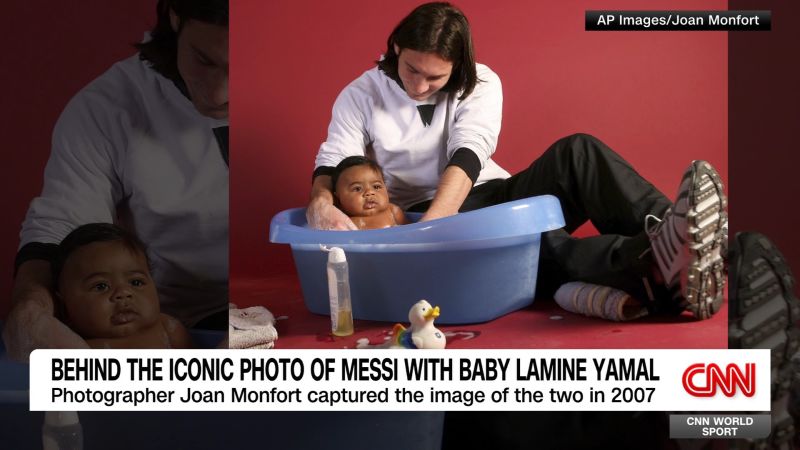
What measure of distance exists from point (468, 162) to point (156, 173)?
0.69 m

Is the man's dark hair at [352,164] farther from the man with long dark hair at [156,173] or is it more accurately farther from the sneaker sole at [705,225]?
the sneaker sole at [705,225]

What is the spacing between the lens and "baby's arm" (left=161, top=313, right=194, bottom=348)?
3.40ft

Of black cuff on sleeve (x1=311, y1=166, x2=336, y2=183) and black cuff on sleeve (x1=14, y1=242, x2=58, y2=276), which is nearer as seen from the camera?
black cuff on sleeve (x1=14, y1=242, x2=58, y2=276)

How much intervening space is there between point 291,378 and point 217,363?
0.11 meters

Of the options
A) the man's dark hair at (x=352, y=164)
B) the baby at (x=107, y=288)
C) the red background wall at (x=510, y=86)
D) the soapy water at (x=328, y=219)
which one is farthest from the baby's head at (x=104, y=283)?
the red background wall at (x=510, y=86)

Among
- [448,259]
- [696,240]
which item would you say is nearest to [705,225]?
[696,240]

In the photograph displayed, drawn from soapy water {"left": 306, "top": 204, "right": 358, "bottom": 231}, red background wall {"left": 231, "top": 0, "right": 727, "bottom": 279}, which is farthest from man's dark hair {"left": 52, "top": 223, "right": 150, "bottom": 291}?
red background wall {"left": 231, "top": 0, "right": 727, "bottom": 279}

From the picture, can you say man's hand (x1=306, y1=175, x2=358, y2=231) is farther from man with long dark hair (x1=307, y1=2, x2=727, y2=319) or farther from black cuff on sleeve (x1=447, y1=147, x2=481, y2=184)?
black cuff on sleeve (x1=447, y1=147, x2=481, y2=184)

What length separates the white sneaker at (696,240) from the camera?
1.15 m

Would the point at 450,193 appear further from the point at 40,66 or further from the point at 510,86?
the point at 40,66

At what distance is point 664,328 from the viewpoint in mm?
1276

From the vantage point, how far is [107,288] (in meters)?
1.00

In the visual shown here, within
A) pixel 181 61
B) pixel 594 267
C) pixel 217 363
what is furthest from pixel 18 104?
pixel 594 267

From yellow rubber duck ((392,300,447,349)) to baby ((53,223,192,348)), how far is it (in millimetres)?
335
